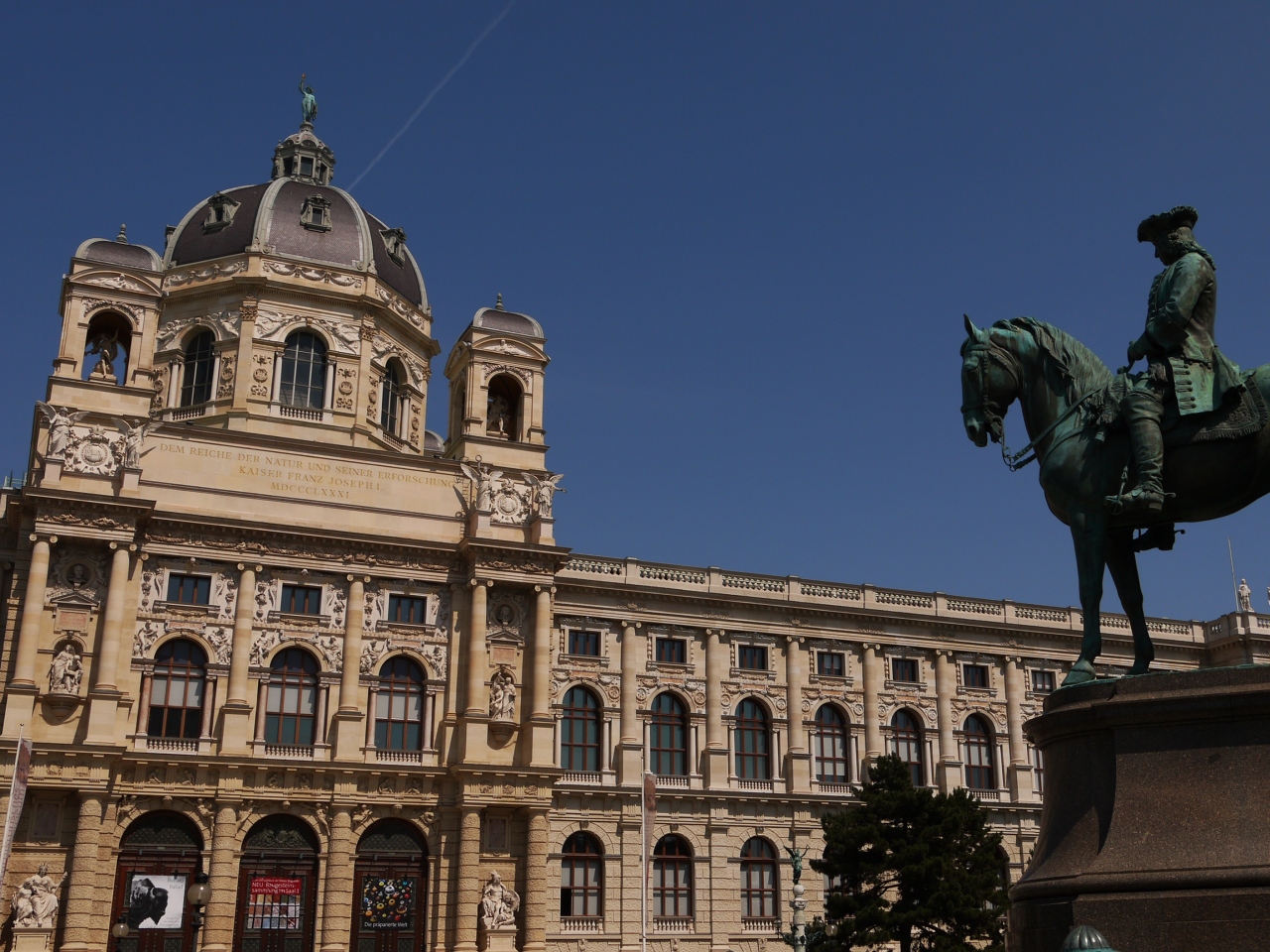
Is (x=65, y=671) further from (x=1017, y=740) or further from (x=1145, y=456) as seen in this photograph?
(x=1017, y=740)

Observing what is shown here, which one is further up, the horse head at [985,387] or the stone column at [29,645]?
the stone column at [29,645]

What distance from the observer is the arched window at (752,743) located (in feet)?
172

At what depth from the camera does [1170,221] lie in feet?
37.9

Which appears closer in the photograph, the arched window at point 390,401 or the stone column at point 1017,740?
the arched window at point 390,401

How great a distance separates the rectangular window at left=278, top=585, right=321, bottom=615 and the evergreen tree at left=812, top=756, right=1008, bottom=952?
19.3 metres

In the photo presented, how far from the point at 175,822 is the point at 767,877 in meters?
22.8

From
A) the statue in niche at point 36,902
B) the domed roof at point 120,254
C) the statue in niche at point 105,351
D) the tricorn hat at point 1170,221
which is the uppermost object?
the domed roof at point 120,254

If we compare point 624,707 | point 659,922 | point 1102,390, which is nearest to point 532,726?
point 624,707

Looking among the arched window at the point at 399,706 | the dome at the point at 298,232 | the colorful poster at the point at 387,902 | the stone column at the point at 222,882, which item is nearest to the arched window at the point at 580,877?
the colorful poster at the point at 387,902

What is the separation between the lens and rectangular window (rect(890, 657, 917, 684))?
56.1m

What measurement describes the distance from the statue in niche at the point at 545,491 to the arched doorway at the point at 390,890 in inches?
488

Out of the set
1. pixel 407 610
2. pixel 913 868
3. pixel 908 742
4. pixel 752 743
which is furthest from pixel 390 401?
pixel 913 868

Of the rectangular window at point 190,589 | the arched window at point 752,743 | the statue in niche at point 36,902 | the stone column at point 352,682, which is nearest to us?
the statue in niche at point 36,902

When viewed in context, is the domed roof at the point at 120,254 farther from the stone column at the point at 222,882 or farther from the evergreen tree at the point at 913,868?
the evergreen tree at the point at 913,868
